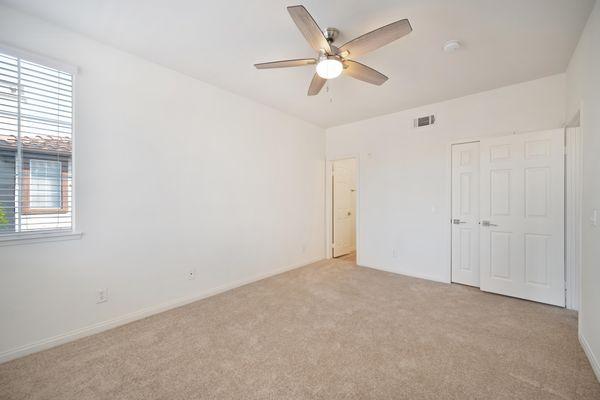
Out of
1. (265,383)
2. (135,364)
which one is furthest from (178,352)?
(265,383)

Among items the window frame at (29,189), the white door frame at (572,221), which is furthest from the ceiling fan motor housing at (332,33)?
the white door frame at (572,221)

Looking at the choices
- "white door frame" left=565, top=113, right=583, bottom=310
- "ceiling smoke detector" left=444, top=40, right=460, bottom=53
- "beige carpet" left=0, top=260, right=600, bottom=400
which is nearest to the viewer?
"beige carpet" left=0, top=260, right=600, bottom=400

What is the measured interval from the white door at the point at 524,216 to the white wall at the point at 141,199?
3090 millimetres

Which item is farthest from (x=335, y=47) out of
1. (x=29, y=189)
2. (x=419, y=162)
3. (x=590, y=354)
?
(x=590, y=354)

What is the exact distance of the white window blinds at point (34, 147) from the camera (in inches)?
78.2

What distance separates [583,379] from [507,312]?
3.56 feet

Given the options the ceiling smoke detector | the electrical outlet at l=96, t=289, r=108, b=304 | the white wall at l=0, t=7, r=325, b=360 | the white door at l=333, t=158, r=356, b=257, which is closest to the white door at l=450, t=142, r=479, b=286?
the ceiling smoke detector

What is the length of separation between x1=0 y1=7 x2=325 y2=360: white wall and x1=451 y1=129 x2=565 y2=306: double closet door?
2903 mm

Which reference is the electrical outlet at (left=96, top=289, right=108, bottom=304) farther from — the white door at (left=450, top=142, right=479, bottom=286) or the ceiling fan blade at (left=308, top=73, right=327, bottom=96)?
the white door at (left=450, top=142, right=479, bottom=286)

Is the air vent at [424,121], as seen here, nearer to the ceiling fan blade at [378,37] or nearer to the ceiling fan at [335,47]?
the ceiling fan at [335,47]

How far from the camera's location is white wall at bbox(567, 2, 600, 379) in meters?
1.84

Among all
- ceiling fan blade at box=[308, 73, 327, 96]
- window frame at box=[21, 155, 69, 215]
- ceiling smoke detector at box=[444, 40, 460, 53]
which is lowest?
window frame at box=[21, 155, 69, 215]

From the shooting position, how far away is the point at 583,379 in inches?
69.8

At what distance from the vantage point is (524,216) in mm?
3145
